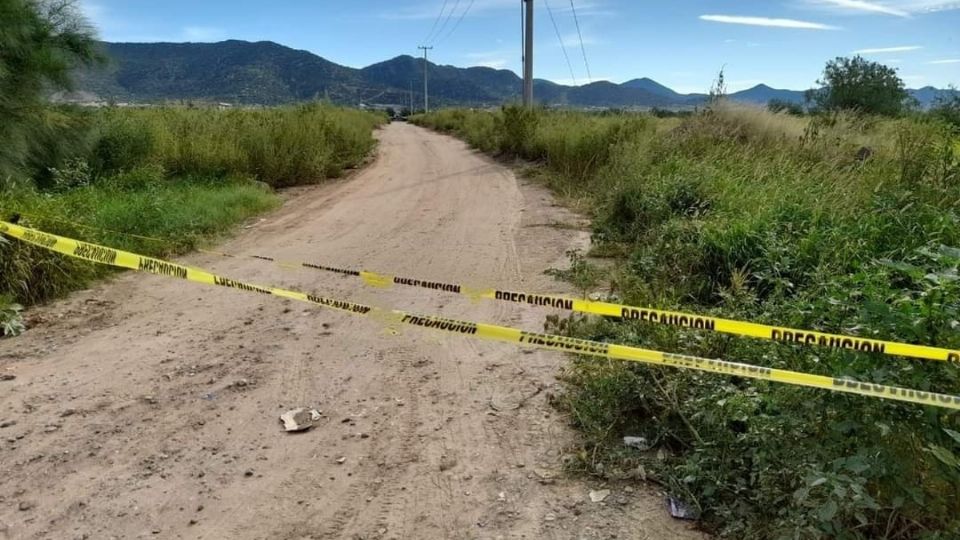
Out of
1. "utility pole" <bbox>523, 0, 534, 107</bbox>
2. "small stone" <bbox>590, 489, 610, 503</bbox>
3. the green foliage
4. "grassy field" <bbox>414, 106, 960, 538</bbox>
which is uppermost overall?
"utility pole" <bbox>523, 0, 534, 107</bbox>

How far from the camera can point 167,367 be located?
4.62 metres

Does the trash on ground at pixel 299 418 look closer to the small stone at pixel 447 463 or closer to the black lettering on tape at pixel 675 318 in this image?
the small stone at pixel 447 463

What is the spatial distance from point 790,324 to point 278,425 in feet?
9.38

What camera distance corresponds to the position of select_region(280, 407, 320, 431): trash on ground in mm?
3807

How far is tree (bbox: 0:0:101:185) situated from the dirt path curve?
3.72 metres

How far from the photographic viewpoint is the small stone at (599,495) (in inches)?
123

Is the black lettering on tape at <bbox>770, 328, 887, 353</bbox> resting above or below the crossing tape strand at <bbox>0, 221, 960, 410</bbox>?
above

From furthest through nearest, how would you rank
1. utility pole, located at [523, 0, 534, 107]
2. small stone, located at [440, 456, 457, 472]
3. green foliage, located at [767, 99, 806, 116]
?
utility pole, located at [523, 0, 534, 107], green foliage, located at [767, 99, 806, 116], small stone, located at [440, 456, 457, 472]

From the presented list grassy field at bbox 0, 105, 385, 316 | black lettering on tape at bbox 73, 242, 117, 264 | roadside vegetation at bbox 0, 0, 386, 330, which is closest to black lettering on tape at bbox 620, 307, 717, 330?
black lettering on tape at bbox 73, 242, 117, 264

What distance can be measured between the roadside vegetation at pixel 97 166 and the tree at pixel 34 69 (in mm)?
18

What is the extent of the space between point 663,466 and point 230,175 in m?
11.7

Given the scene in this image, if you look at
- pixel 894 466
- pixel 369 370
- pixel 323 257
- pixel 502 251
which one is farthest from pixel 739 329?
pixel 323 257

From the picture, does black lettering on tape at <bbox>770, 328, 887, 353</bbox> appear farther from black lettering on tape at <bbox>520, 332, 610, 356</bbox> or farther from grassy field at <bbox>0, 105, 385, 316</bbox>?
grassy field at <bbox>0, 105, 385, 316</bbox>

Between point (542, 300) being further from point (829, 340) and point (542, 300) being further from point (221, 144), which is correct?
point (221, 144)
